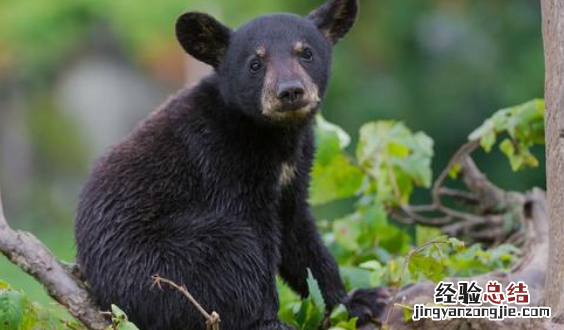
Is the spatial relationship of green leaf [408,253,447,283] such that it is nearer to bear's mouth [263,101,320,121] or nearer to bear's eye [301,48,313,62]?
bear's mouth [263,101,320,121]

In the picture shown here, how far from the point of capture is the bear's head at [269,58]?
4793 mm

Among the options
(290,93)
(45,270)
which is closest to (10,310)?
(45,270)

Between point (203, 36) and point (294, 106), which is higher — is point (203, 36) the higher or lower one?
the higher one

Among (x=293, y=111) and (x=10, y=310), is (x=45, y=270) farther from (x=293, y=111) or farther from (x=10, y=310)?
Result: (x=293, y=111)

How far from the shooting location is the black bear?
457 centimetres

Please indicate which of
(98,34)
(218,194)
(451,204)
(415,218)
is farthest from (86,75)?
(218,194)

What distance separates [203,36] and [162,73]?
14078 millimetres

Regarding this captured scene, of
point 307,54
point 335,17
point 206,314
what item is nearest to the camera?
point 206,314

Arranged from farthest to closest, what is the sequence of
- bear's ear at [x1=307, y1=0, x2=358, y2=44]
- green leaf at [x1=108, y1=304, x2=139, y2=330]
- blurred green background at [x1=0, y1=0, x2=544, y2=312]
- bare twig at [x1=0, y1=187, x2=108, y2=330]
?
1. blurred green background at [x1=0, y1=0, x2=544, y2=312]
2. bear's ear at [x1=307, y1=0, x2=358, y2=44]
3. bare twig at [x1=0, y1=187, x2=108, y2=330]
4. green leaf at [x1=108, y1=304, x2=139, y2=330]

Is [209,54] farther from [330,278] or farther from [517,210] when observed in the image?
[517,210]

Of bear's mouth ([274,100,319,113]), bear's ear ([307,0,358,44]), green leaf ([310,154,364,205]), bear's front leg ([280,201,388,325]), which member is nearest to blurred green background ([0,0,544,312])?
green leaf ([310,154,364,205])

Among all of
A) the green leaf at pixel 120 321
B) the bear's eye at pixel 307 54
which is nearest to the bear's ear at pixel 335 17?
the bear's eye at pixel 307 54

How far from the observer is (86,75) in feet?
60.8

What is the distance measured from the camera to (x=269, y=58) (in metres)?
4.87
